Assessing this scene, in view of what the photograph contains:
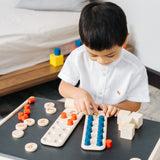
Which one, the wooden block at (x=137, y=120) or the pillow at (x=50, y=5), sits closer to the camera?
the wooden block at (x=137, y=120)

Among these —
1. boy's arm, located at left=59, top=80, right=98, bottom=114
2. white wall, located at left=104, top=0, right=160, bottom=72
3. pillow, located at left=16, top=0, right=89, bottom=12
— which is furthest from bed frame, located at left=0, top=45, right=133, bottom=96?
boy's arm, located at left=59, top=80, right=98, bottom=114

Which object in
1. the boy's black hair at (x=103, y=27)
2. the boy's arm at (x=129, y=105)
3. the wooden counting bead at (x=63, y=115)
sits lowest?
the boy's arm at (x=129, y=105)

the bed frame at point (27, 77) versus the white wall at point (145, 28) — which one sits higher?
the white wall at point (145, 28)

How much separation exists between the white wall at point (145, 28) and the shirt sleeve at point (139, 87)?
37.9 inches

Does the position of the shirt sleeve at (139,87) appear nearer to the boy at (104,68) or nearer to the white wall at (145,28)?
the boy at (104,68)

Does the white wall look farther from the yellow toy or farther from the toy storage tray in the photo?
the toy storage tray

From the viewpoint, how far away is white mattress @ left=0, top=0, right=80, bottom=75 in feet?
5.82

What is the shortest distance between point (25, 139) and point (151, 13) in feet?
4.62

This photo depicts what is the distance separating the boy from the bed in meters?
0.74

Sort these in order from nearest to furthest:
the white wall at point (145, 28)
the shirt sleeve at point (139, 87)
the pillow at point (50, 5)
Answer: the shirt sleeve at point (139, 87) → the white wall at point (145, 28) → the pillow at point (50, 5)

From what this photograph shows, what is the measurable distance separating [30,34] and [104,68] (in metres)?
0.94

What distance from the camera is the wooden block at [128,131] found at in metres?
0.75

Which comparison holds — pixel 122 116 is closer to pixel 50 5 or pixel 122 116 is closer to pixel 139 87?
pixel 139 87

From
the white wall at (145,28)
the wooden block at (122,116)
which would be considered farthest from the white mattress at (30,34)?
the wooden block at (122,116)
